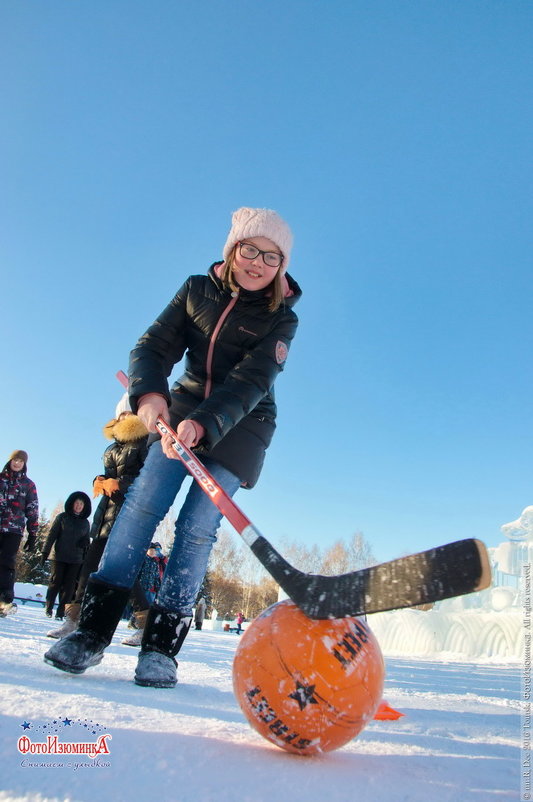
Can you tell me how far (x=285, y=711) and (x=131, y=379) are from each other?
5.49 feet

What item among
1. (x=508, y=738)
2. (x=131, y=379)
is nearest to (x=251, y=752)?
(x=508, y=738)

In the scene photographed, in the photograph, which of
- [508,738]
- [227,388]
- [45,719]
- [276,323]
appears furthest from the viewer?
[276,323]

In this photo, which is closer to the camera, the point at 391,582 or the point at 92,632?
the point at 391,582

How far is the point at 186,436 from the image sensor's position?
2232 mm

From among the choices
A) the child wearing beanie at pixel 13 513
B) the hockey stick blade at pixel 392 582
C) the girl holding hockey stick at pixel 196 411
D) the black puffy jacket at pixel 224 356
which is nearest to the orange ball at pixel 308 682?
the hockey stick blade at pixel 392 582

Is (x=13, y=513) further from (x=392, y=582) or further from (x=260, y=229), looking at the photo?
(x=392, y=582)

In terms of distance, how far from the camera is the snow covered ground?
40.2 inches

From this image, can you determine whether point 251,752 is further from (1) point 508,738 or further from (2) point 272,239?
(2) point 272,239

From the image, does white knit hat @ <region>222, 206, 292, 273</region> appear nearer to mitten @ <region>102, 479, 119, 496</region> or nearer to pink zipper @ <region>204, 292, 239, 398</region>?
pink zipper @ <region>204, 292, 239, 398</region>

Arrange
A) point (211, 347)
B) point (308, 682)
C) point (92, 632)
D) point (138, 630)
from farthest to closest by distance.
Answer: point (138, 630), point (211, 347), point (92, 632), point (308, 682)

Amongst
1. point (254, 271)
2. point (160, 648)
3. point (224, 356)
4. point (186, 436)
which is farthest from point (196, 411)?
point (160, 648)

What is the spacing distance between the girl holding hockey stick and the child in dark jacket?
16.3 ft

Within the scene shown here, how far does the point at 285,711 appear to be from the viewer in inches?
53.1

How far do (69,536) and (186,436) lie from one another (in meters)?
5.41
